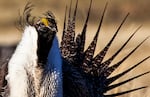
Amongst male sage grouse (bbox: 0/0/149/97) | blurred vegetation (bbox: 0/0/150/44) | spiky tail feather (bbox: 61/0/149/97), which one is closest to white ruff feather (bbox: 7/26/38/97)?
male sage grouse (bbox: 0/0/149/97)

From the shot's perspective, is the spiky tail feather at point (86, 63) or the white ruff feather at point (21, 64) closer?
the white ruff feather at point (21, 64)

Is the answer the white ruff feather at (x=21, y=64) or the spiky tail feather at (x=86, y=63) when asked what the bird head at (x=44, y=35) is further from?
the spiky tail feather at (x=86, y=63)

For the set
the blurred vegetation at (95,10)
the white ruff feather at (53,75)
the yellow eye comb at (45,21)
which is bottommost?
the white ruff feather at (53,75)

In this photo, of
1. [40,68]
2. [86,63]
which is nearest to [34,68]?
[40,68]

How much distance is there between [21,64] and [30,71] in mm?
60

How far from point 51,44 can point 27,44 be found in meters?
0.18

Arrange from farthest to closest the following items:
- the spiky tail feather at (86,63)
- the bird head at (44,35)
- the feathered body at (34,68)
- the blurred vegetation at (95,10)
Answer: the blurred vegetation at (95,10), the spiky tail feather at (86,63), the feathered body at (34,68), the bird head at (44,35)

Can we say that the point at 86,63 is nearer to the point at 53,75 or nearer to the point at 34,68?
the point at 53,75

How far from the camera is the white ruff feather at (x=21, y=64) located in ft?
12.8

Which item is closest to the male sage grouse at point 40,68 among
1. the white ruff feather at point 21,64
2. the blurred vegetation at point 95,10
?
the white ruff feather at point 21,64

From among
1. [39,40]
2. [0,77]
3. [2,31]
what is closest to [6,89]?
[0,77]

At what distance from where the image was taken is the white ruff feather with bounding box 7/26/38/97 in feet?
12.8

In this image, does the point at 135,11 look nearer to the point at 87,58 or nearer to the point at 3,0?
the point at 3,0

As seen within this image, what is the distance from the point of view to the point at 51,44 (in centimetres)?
379
